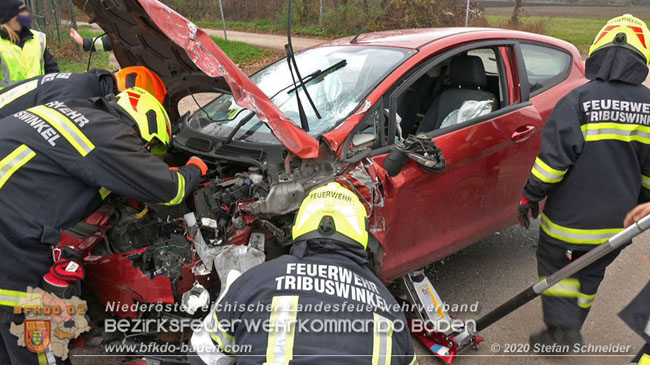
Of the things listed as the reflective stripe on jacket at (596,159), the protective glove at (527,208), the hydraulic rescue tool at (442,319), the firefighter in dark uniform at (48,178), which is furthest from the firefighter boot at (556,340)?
the firefighter in dark uniform at (48,178)

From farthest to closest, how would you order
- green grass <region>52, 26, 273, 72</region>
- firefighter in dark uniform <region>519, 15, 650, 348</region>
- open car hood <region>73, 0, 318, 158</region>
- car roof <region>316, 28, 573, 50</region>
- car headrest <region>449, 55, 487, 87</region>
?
green grass <region>52, 26, 273, 72</region>, car headrest <region>449, 55, 487, 87</region>, car roof <region>316, 28, 573, 50</region>, firefighter in dark uniform <region>519, 15, 650, 348</region>, open car hood <region>73, 0, 318, 158</region>

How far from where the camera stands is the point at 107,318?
2506 mm

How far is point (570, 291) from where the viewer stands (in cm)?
267

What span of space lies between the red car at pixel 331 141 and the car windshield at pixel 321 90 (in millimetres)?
11

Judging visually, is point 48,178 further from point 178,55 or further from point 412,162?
point 412,162

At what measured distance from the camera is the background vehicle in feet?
7.75

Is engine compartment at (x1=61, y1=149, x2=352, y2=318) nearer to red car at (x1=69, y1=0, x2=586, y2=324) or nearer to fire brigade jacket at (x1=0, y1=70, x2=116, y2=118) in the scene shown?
red car at (x1=69, y1=0, x2=586, y2=324)

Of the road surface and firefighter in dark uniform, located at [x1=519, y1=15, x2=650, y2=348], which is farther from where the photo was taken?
the road surface

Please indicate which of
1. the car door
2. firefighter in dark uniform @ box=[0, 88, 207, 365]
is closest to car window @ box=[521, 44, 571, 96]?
the car door

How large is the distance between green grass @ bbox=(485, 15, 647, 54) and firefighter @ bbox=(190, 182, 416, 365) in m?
15.9

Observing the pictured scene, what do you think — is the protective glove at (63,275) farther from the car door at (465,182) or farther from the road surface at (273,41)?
the road surface at (273,41)

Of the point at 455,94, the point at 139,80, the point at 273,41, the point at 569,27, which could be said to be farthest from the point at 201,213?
the point at 569,27

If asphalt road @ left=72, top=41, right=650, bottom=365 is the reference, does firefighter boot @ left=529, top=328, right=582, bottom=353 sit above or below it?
above

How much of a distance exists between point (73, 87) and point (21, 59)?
151cm
